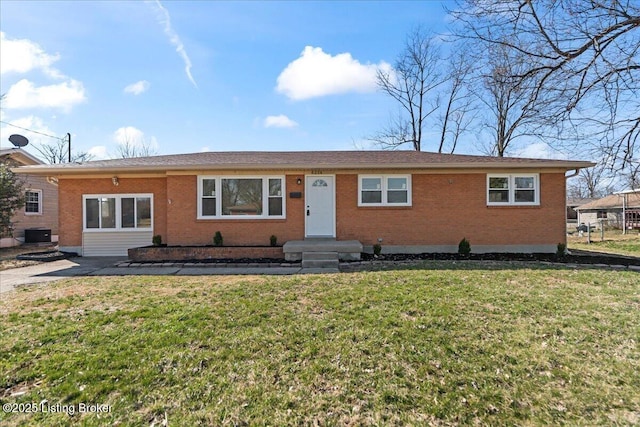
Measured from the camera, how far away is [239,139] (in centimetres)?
2158

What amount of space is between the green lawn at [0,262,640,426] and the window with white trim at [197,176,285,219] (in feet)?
16.2

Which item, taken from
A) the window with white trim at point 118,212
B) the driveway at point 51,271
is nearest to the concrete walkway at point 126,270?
the driveway at point 51,271

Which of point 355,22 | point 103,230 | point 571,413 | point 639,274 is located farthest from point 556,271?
point 103,230

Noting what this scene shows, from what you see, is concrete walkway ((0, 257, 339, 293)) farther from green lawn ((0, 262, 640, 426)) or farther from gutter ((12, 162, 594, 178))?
gutter ((12, 162, 594, 178))

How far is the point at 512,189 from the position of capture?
10.3 m

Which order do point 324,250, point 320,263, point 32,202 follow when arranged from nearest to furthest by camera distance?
point 320,263, point 324,250, point 32,202

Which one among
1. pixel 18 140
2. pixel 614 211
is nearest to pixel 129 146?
pixel 18 140

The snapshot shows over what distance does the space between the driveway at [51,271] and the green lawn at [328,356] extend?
5.82 feet

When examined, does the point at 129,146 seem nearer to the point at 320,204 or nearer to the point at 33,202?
the point at 33,202

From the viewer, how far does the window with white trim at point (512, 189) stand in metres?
10.3

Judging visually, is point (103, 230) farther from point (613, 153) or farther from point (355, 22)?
point (613, 153)

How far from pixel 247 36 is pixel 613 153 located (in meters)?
11.1

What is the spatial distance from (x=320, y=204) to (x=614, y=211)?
1259 inches

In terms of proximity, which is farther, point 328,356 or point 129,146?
point 129,146
